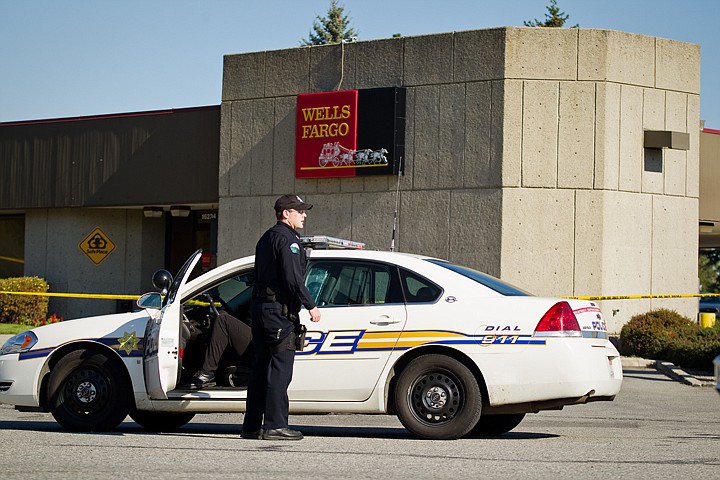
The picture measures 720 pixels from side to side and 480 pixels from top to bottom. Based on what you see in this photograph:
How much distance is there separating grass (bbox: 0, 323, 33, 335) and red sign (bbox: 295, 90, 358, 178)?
6864 millimetres

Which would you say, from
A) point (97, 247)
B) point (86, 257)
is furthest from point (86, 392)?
point (86, 257)

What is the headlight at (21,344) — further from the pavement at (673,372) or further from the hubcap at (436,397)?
the pavement at (673,372)

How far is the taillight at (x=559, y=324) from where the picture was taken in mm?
8680

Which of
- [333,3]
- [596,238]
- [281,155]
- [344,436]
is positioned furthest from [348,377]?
[333,3]

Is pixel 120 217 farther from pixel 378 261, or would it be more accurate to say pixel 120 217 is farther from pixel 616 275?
pixel 378 261

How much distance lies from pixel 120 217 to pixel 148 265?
1485mm

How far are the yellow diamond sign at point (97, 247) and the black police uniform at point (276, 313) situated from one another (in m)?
19.3

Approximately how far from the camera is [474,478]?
664 centimetres

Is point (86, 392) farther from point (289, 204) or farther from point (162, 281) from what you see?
point (289, 204)

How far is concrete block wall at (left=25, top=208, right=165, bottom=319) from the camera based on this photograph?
1131 inches

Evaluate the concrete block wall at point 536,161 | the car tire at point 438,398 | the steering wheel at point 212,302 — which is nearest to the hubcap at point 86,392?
the steering wheel at point 212,302

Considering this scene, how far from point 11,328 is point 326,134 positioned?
8.20m

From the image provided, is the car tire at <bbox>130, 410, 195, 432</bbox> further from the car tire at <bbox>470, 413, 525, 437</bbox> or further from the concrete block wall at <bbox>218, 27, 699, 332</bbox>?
the concrete block wall at <bbox>218, 27, 699, 332</bbox>

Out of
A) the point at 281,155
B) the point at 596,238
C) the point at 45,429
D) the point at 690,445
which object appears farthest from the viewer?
the point at 281,155
